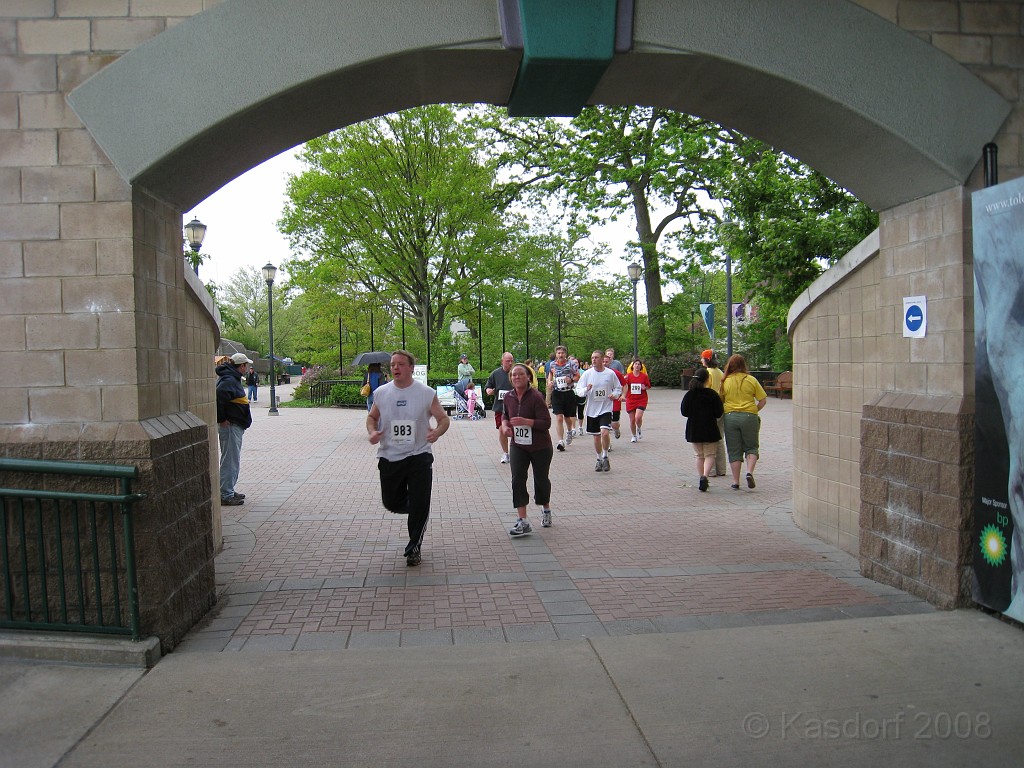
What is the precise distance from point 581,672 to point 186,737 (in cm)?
193

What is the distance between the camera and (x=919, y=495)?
506 cm

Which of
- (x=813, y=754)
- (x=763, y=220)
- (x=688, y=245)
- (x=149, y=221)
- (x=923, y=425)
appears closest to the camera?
(x=813, y=754)

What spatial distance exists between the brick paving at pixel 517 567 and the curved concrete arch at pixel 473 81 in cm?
287

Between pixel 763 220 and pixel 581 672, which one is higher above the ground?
pixel 763 220

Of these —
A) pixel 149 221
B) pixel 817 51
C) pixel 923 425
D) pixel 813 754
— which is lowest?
pixel 813 754

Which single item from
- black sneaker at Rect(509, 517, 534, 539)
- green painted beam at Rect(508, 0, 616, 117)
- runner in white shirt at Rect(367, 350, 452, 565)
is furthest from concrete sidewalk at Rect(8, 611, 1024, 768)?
green painted beam at Rect(508, 0, 616, 117)

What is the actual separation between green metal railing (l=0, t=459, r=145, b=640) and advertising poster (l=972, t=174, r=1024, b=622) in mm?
4962

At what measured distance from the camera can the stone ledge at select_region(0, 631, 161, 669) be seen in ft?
13.4

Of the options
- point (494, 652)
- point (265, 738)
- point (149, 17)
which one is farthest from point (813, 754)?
point (149, 17)

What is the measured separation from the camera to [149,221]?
4688 millimetres

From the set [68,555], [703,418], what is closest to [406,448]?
[68,555]

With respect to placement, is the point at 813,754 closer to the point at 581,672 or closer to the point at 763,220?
the point at 581,672
